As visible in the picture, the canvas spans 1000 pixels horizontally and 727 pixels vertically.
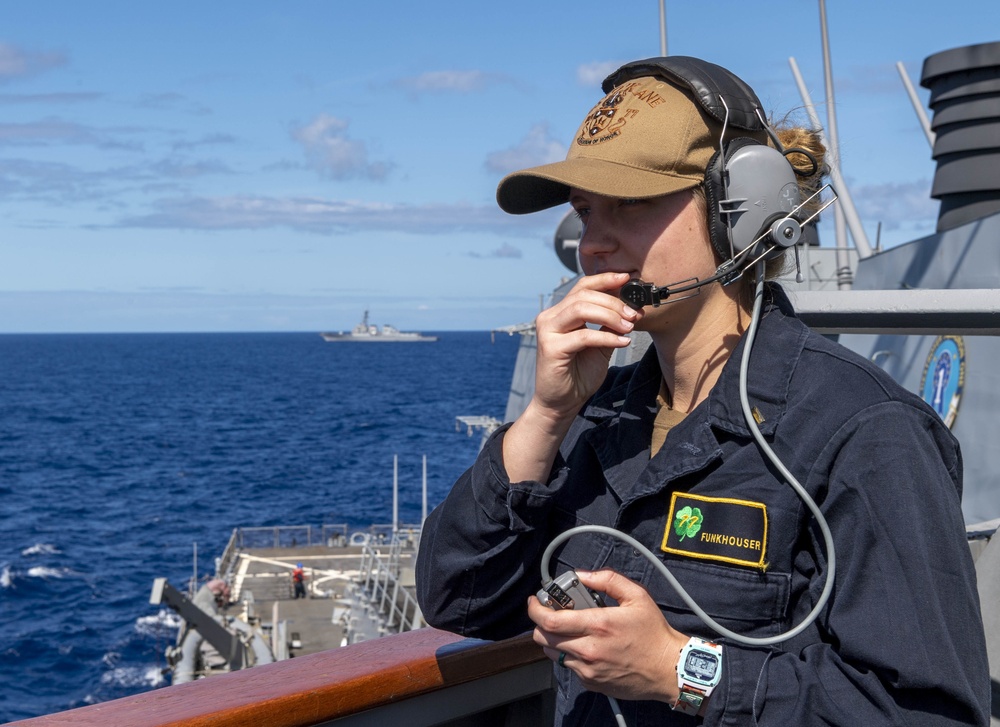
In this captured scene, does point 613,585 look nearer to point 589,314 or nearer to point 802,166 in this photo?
point 589,314

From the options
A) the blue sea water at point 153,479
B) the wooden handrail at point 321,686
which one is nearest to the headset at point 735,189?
the wooden handrail at point 321,686

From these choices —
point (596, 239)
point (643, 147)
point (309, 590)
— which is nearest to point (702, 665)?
point (596, 239)

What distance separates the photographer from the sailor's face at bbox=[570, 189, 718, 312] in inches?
73.4

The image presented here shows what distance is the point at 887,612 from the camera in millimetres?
1467

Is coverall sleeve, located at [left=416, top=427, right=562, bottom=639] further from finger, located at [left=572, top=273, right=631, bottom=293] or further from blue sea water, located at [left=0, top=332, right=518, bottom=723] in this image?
blue sea water, located at [left=0, top=332, right=518, bottom=723]

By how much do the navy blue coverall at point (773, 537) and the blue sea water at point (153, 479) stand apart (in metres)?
25.4

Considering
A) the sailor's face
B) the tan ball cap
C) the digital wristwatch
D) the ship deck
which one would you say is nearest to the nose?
the sailor's face

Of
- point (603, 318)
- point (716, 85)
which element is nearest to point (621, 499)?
point (603, 318)

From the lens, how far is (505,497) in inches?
75.7

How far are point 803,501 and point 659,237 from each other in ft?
1.84

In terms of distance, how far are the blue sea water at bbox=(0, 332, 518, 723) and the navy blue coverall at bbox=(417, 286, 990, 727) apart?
25377 millimetres

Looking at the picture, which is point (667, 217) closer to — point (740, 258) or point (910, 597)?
point (740, 258)

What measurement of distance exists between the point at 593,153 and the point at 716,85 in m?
0.26

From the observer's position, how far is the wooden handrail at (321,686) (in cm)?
171
